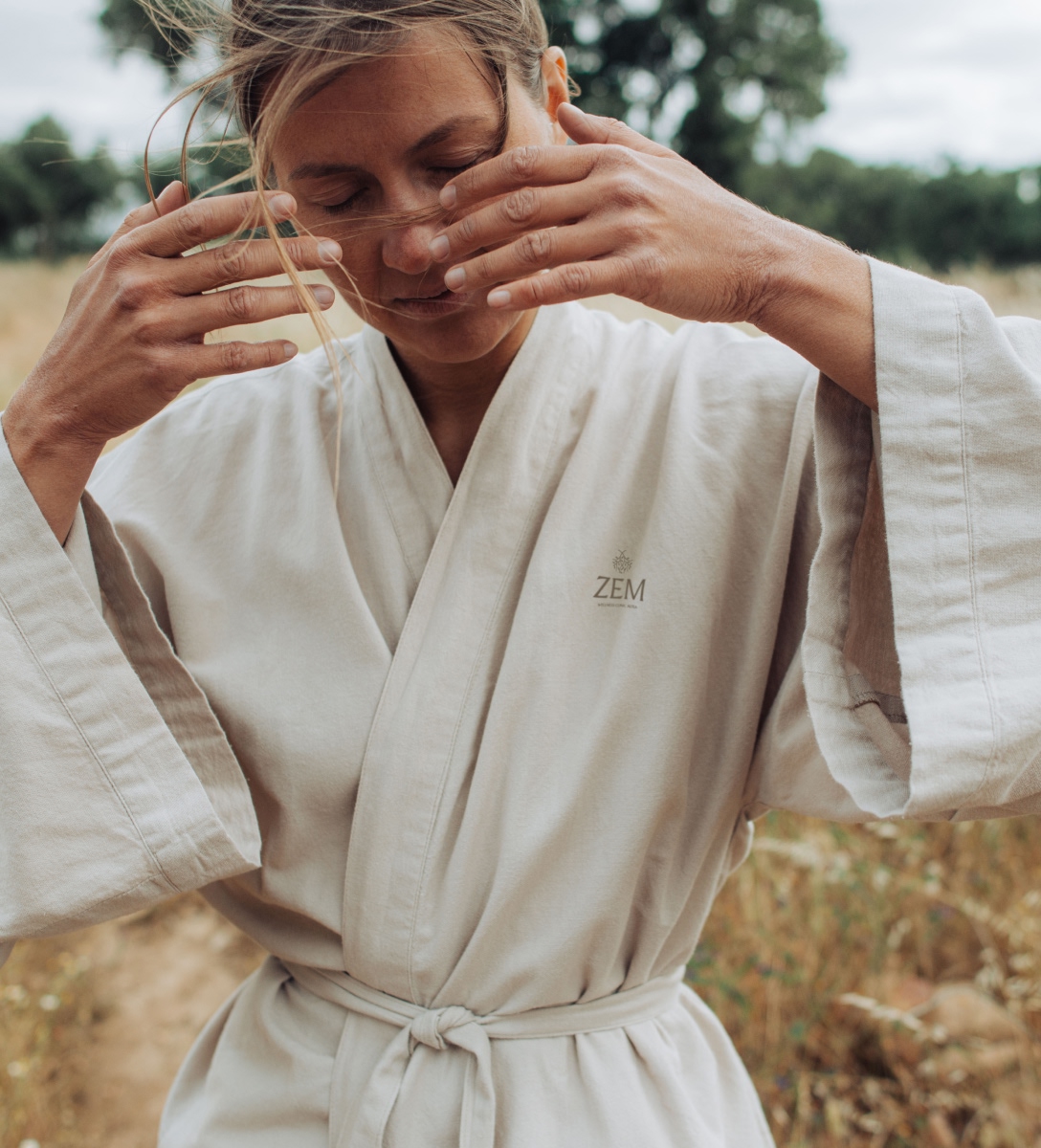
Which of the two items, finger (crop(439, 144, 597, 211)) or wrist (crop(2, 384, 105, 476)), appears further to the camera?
wrist (crop(2, 384, 105, 476))

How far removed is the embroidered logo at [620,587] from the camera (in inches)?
47.7

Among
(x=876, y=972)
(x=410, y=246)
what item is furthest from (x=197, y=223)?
(x=876, y=972)

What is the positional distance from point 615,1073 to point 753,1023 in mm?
1193

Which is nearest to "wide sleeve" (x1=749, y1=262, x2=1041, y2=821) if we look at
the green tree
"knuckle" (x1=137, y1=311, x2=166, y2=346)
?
"knuckle" (x1=137, y1=311, x2=166, y2=346)

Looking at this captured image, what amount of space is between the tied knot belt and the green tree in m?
15.5

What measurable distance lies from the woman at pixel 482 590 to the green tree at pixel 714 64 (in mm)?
15078

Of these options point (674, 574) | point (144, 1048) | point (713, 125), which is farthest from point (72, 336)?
point (713, 125)

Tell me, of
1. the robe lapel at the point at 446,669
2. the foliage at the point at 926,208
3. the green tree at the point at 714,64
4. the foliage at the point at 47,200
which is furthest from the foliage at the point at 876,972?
the foliage at the point at 926,208

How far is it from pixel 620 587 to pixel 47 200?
21126 millimetres

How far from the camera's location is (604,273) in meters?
0.92

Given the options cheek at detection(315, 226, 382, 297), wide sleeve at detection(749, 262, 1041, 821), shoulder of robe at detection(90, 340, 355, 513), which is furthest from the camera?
shoulder of robe at detection(90, 340, 355, 513)

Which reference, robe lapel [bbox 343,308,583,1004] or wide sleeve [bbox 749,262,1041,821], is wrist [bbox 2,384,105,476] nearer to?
robe lapel [bbox 343,308,583,1004]

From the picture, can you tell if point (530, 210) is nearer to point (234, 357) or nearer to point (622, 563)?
point (234, 357)

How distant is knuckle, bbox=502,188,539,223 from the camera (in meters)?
0.94
